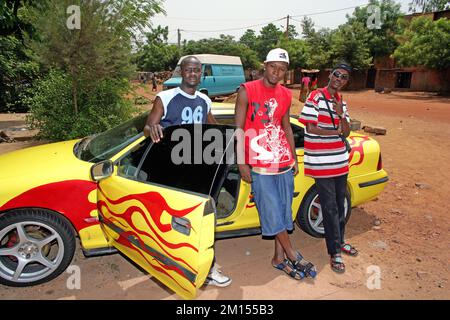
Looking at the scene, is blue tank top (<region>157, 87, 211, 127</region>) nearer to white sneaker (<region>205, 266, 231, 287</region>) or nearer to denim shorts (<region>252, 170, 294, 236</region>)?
denim shorts (<region>252, 170, 294, 236</region>)

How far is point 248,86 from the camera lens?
261 cm

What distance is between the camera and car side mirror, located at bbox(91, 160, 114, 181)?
264 centimetres

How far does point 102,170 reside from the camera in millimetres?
2658

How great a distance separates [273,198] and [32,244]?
2.04m

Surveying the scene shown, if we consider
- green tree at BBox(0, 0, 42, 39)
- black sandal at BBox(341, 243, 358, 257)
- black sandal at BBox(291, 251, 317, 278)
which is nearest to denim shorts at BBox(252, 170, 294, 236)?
black sandal at BBox(291, 251, 317, 278)

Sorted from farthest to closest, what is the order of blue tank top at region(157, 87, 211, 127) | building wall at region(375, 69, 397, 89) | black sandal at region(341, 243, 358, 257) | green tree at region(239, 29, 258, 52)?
green tree at region(239, 29, 258, 52)
building wall at region(375, 69, 397, 89)
black sandal at region(341, 243, 358, 257)
blue tank top at region(157, 87, 211, 127)

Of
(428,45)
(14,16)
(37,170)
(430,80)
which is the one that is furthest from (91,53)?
(430,80)

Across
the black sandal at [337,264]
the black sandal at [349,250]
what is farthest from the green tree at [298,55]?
the black sandal at [337,264]

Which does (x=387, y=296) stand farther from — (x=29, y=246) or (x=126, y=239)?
(x=29, y=246)

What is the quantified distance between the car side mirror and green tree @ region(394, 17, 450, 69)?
26.4m

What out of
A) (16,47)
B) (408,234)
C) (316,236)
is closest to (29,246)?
(316,236)

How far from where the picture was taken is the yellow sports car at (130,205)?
2182 millimetres

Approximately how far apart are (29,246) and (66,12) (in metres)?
5.72

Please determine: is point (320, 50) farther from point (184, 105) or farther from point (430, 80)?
point (184, 105)
